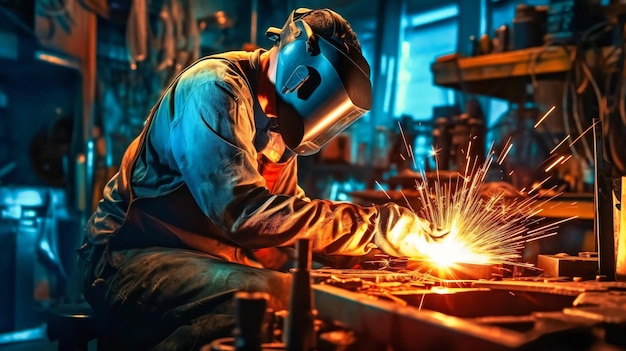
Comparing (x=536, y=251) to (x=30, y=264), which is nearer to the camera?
(x=536, y=251)

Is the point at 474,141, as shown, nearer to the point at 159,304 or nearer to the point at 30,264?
the point at 159,304

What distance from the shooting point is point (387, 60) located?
6.48 meters

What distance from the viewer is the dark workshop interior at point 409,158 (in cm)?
137

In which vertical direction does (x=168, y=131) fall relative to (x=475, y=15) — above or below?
below

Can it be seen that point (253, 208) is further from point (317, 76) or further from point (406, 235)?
point (317, 76)

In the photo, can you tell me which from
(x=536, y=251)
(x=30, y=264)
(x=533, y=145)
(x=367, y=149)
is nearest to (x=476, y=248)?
(x=536, y=251)

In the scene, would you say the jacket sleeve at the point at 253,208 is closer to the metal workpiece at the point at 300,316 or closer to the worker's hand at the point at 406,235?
the worker's hand at the point at 406,235

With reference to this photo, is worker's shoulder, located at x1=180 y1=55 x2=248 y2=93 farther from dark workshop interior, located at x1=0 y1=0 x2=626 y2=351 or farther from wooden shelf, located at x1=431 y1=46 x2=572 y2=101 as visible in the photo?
wooden shelf, located at x1=431 y1=46 x2=572 y2=101

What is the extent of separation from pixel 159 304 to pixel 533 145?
3.35 m

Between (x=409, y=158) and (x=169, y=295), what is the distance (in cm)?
351

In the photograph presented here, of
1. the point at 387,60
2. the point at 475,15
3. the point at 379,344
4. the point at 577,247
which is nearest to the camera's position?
the point at 379,344

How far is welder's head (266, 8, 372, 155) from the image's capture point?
2148 mm

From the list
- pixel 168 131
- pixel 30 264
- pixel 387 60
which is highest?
pixel 387 60

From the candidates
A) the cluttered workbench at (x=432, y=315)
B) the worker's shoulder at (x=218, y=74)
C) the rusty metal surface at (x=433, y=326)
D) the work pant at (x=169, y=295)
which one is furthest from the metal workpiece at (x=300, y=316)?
the worker's shoulder at (x=218, y=74)
